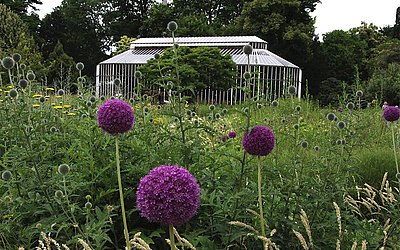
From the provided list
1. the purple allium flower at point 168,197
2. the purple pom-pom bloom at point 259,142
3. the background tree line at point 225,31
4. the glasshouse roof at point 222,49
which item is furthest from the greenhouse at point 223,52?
the purple allium flower at point 168,197

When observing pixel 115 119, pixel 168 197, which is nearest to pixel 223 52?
pixel 115 119

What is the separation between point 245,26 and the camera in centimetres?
2631

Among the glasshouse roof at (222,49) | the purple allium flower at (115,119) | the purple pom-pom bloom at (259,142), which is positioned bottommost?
the purple pom-pom bloom at (259,142)

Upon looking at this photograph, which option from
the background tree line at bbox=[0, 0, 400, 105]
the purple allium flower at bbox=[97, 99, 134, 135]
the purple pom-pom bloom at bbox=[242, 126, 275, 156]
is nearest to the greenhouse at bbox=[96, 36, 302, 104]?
the background tree line at bbox=[0, 0, 400, 105]

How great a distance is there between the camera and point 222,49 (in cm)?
1941

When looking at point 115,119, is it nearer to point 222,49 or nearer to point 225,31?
point 222,49

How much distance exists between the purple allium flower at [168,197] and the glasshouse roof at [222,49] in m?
15.3

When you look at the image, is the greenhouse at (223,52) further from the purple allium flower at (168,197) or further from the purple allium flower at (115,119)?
the purple allium flower at (168,197)

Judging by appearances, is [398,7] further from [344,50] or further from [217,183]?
[217,183]

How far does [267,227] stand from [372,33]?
106ft

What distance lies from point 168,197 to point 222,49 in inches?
720

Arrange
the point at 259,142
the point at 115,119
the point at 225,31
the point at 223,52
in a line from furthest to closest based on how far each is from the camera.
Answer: the point at 225,31, the point at 223,52, the point at 259,142, the point at 115,119

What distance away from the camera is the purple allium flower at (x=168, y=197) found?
1421mm

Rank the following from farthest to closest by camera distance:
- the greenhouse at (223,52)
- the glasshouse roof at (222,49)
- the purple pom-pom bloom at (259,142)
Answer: the glasshouse roof at (222,49), the greenhouse at (223,52), the purple pom-pom bloom at (259,142)
